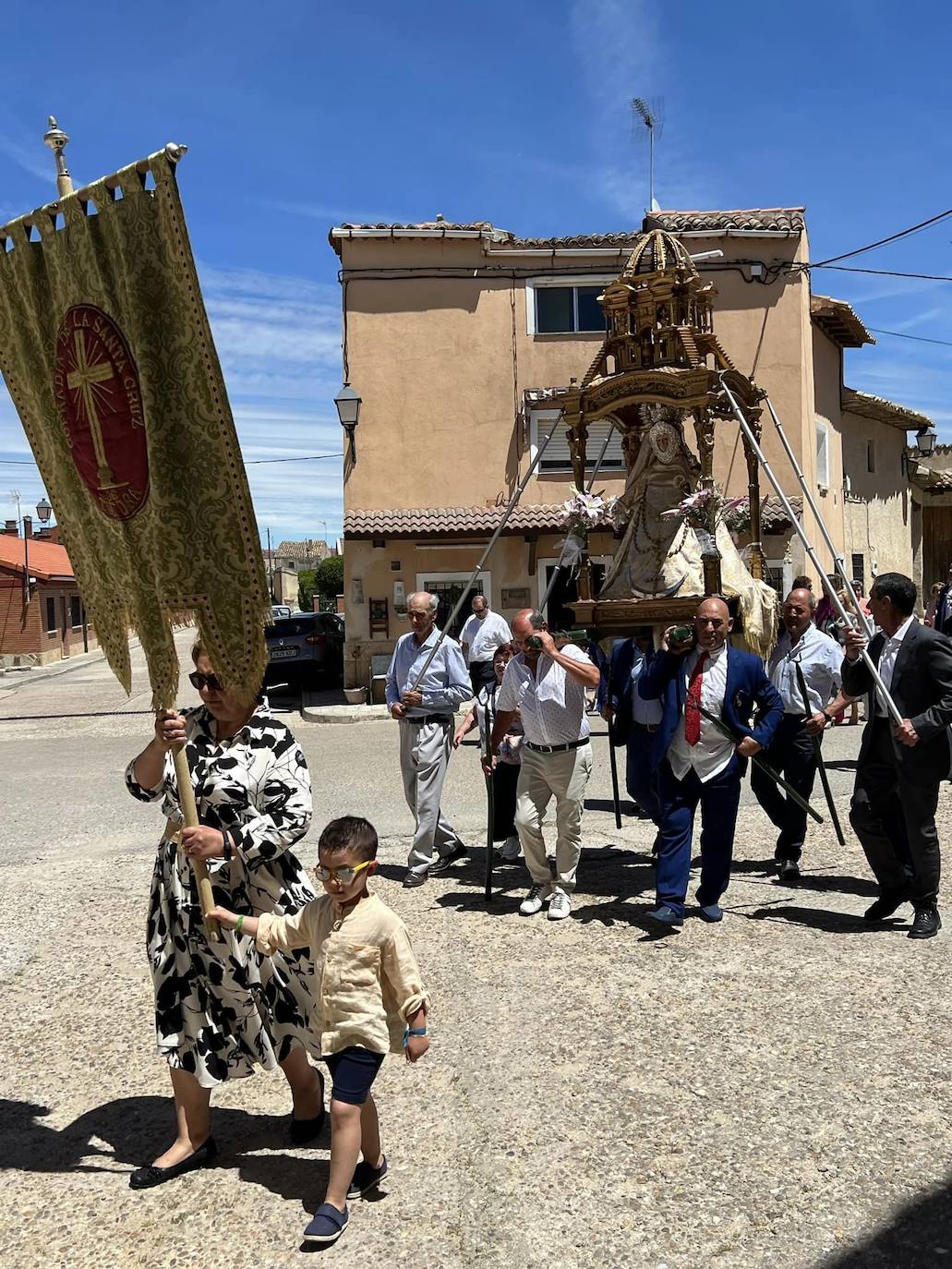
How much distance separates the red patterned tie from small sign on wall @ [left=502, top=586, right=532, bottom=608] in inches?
526

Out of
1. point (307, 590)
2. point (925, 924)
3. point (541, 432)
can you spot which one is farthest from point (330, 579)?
point (925, 924)

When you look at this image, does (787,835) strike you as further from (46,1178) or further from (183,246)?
(183,246)

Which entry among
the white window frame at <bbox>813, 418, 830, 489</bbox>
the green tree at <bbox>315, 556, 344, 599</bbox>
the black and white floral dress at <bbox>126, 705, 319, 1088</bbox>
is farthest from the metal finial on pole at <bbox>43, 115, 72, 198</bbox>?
the green tree at <bbox>315, 556, 344, 599</bbox>

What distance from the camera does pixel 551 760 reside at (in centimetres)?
623

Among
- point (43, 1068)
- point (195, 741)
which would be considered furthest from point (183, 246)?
point (43, 1068)

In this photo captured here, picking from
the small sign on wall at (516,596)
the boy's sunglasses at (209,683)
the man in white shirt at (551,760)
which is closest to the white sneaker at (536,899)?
the man in white shirt at (551,760)

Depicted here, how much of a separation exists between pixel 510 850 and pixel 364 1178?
13.9 ft

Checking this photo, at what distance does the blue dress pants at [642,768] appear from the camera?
7.54m

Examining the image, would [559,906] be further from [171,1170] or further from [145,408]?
[145,408]

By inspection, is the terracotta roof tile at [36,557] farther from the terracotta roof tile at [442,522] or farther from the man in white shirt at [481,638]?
the man in white shirt at [481,638]

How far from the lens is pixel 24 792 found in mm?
10672

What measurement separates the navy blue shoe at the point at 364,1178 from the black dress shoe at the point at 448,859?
3715mm

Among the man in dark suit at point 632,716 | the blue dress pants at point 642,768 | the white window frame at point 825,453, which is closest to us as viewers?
the man in dark suit at point 632,716

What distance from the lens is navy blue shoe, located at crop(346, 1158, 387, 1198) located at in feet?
11.0
